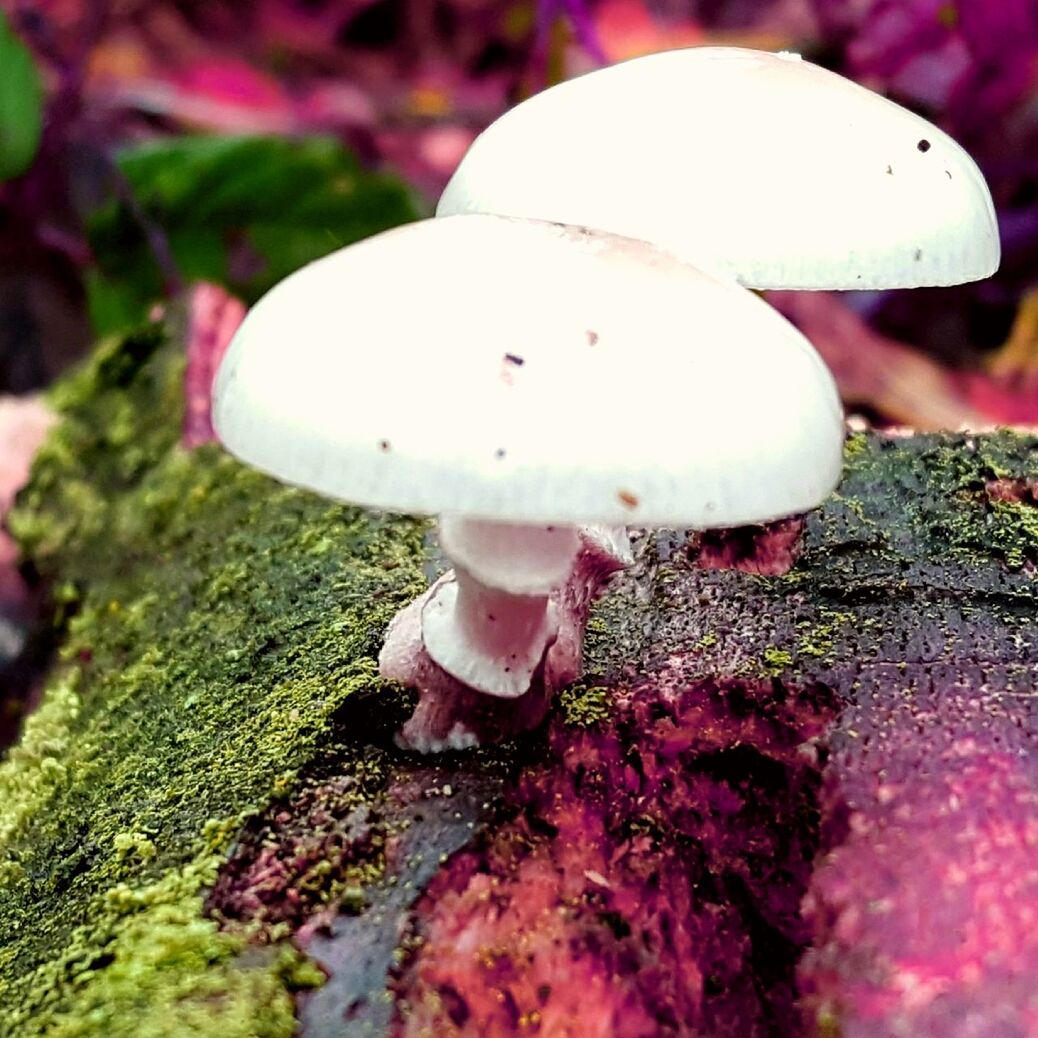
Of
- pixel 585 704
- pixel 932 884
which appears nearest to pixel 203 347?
pixel 585 704

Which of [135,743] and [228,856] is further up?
[228,856]

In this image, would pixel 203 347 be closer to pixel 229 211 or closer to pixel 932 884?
pixel 229 211

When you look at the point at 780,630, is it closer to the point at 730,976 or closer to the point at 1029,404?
the point at 730,976

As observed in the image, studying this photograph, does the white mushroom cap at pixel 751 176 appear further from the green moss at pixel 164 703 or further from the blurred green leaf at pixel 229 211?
the blurred green leaf at pixel 229 211

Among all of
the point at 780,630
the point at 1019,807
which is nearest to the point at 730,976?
the point at 1019,807

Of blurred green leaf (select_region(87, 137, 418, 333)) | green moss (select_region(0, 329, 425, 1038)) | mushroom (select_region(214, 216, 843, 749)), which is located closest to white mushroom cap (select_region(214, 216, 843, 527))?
mushroom (select_region(214, 216, 843, 749))

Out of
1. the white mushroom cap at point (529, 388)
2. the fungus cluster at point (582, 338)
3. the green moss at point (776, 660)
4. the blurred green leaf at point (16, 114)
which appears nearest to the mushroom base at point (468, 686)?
the fungus cluster at point (582, 338)
